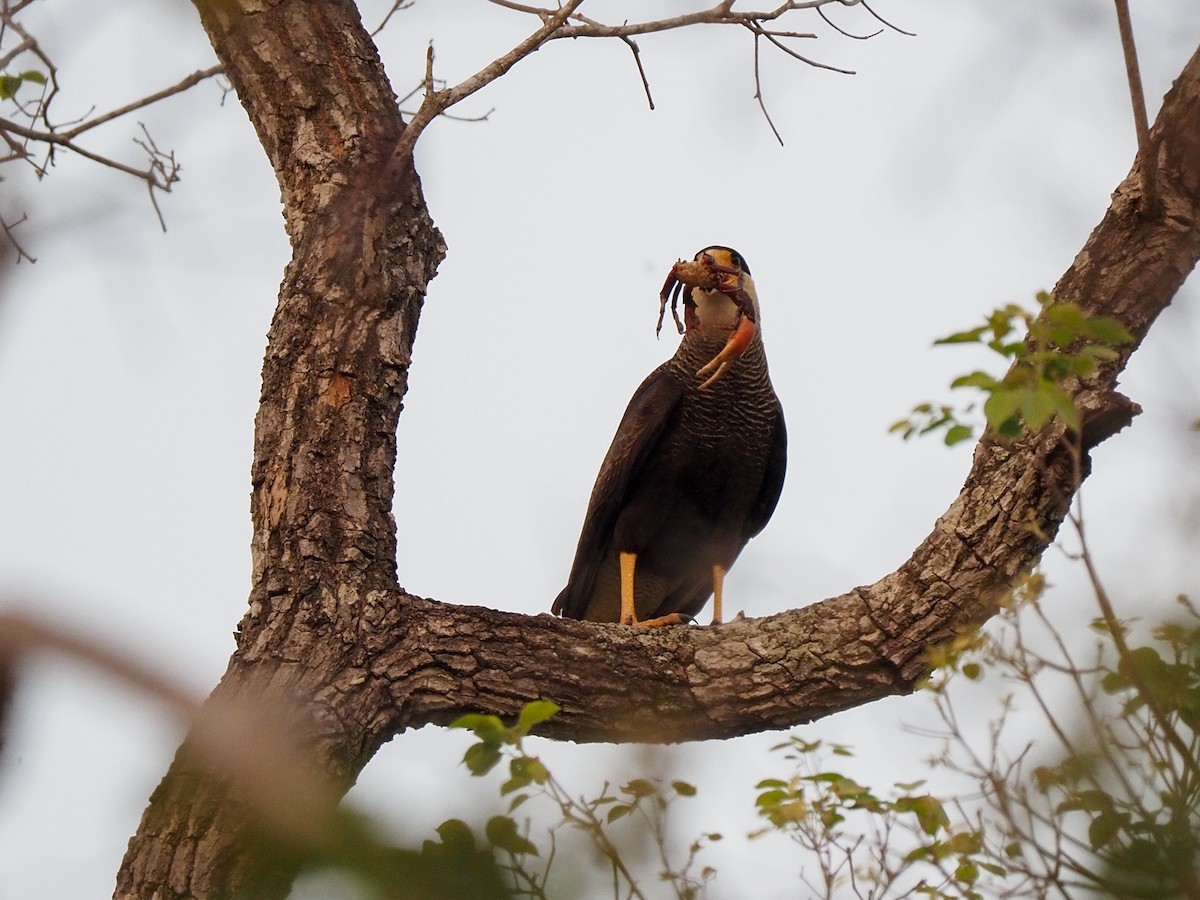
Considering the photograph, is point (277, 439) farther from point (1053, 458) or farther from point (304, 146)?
point (1053, 458)

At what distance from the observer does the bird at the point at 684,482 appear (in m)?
5.28

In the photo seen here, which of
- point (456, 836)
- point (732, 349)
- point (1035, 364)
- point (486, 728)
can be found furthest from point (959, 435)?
point (732, 349)

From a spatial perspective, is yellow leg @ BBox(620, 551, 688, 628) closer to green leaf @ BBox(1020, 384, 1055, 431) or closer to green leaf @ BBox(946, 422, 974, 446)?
green leaf @ BBox(946, 422, 974, 446)

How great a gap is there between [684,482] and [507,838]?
3.89 meters

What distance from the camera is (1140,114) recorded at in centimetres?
268

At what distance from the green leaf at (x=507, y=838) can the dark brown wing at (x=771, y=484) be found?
4.07 m

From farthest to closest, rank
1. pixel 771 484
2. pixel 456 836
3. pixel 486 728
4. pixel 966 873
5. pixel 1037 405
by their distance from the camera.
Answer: pixel 771 484 < pixel 966 873 < pixel 486 728 < pixel 1037 405 < pixel 456 836

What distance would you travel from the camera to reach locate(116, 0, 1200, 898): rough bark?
3293 mm

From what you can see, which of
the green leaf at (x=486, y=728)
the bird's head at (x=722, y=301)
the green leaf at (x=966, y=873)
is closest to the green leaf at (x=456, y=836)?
the green leaf at (x=486, y=728)

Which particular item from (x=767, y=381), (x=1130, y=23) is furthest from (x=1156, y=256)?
(x=767, y=381)

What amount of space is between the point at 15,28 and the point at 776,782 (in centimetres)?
267

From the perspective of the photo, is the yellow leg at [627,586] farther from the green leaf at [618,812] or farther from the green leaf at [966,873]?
the green leaf at [618,812]

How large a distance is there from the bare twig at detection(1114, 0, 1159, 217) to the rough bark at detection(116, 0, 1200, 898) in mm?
56

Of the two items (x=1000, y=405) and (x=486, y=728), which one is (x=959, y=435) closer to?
(x=1000, y=405)
